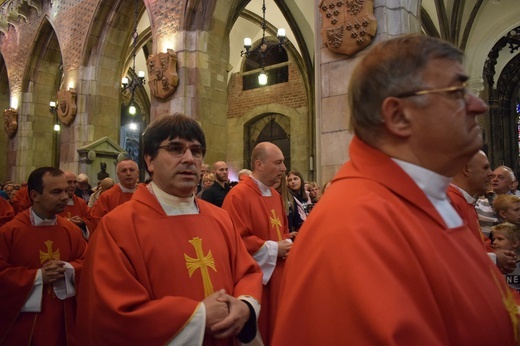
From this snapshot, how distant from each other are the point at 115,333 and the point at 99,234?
48 cm

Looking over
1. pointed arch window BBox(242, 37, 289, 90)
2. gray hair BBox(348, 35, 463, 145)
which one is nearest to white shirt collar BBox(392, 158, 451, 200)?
gray hair BBox(348, 35, 463, 145)

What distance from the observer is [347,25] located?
5.68m

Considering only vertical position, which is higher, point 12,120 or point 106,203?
point 12,120

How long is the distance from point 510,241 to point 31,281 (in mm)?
3245

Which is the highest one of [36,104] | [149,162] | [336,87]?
[36,104]

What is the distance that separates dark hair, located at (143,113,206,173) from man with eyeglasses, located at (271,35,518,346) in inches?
46.9

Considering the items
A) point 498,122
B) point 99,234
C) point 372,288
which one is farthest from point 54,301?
point 498,122

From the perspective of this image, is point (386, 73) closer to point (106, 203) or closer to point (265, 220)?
point (265, 220)

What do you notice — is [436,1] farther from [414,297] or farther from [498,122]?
[414,297]

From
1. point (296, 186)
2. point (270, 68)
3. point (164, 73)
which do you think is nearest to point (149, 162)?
point (296, 186)

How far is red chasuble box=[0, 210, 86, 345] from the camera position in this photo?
261cm

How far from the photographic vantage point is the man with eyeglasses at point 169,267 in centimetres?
173

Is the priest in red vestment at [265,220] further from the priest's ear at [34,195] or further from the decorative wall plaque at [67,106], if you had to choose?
the decorative wall plaque at [67,106]

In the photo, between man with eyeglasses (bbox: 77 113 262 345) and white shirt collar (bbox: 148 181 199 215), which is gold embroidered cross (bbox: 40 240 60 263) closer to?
man with eyeglasses (bbox: 77 113 262 345)
